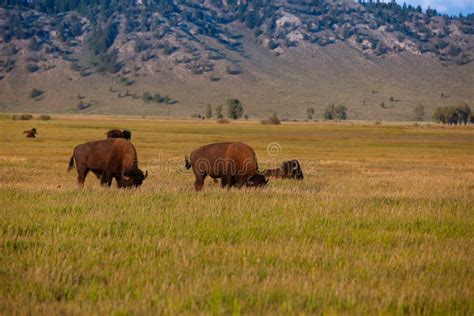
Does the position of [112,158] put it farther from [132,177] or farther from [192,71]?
[192,71]

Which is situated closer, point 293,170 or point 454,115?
point 293,170

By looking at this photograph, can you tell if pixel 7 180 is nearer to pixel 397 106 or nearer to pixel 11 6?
pixel 397 106

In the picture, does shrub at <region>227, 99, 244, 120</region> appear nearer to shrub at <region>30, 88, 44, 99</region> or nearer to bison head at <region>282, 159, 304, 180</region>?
shrub at <region>30, 88, 44, 99</region>

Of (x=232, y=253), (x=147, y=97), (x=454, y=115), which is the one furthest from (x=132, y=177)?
(x=147, y=97)

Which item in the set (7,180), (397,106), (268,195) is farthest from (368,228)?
(397,106)

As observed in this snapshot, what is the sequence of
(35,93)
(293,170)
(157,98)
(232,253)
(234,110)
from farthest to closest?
1. (35,93)
2. (157,98)
3. (234,110)
4. (293,170)
5. (232,253)

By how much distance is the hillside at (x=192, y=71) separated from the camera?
139125mm

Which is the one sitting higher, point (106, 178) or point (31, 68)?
point (31, 68)

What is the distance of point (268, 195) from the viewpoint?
14.6 meters

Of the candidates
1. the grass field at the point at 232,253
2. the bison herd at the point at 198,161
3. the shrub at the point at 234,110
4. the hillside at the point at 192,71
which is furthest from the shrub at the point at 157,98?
the grass field at the point at 232,253

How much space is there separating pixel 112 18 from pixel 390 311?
200995 mm

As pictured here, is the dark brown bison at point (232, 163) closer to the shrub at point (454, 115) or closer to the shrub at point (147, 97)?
the shrub at point (454, 115)

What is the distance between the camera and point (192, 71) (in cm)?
16112

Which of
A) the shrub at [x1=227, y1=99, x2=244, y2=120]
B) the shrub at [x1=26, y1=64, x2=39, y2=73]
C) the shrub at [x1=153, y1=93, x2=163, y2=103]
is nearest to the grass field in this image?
the shrub at [x1=227, y1=99, x2=244, y2=120]
